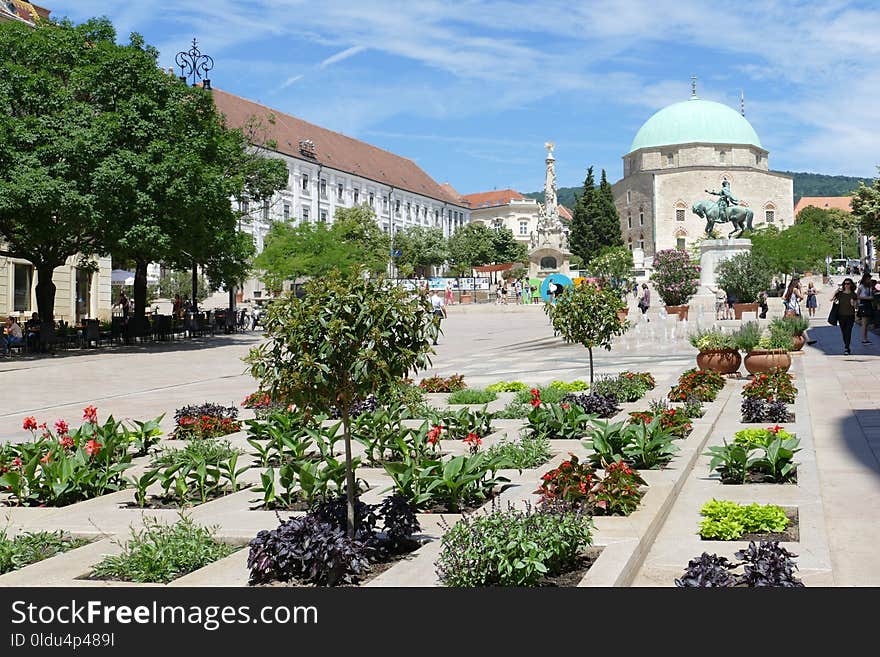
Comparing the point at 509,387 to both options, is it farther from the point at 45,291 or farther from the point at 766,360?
the point at 45,291

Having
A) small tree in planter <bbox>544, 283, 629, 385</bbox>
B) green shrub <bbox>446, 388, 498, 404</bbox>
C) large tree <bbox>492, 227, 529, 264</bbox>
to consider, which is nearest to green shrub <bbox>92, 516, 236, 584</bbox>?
green shrub <bbox>446, 388, 498, 404</bbox>

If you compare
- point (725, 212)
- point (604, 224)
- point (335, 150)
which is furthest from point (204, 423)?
point (604, 224)

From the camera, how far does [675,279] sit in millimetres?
49406

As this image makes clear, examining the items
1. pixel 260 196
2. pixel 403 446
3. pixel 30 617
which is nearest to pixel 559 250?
pixel 260 196

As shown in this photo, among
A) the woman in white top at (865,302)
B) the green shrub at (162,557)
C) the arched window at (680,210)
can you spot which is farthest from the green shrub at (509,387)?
the arched window at (680,210)

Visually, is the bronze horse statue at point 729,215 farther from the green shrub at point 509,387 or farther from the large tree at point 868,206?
the green shrub at point 509,387

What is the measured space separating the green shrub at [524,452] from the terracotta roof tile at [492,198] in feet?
435

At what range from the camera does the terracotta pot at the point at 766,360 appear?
54.8 feet

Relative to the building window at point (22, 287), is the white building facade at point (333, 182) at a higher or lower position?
higher

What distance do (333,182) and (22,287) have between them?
56689 mm

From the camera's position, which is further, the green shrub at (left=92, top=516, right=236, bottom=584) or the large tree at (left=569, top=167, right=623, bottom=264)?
the large tree at (left=569, top=167, right=623, bottom=264)

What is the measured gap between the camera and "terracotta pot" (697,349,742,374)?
666 inches

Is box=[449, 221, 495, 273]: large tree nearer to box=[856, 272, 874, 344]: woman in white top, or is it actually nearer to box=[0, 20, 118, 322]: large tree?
box=[0, 20, 118, 322]: large tree

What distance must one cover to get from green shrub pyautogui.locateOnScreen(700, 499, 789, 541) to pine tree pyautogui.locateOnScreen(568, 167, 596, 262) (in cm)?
10276
